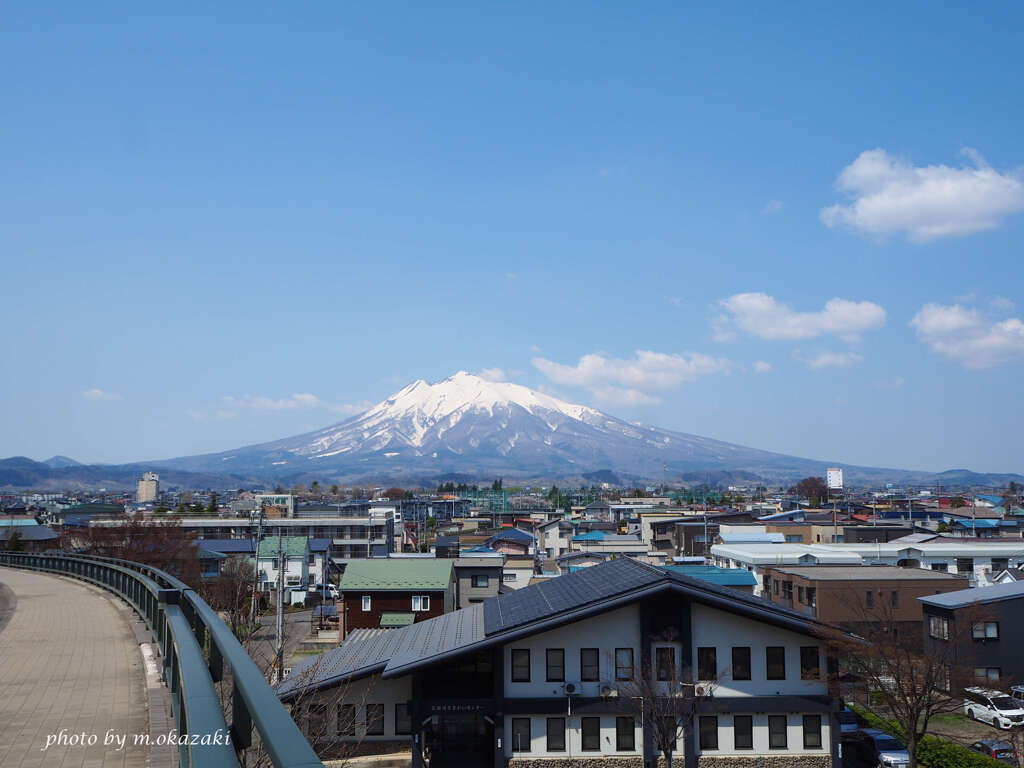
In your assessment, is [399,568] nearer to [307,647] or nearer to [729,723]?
[307,647]

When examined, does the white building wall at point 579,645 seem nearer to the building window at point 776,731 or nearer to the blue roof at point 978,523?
the building window at point 776,731

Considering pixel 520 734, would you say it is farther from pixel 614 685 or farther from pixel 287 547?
pixel 287 547

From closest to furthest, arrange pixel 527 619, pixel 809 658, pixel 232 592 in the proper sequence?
pixel 809 658 < pixel 527 619 < pixel 232 592

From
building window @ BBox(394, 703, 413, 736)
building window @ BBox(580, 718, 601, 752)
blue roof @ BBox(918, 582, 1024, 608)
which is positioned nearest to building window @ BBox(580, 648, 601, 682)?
building window @ BBox(580, 718, 601, 752)

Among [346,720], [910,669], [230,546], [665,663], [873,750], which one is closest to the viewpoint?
[346,720]

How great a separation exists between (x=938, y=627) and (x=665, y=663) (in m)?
11.5

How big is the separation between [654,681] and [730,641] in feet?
6.27

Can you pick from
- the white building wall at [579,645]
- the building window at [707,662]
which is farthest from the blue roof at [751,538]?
the white building wall at [579,645]

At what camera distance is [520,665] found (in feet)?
57.3

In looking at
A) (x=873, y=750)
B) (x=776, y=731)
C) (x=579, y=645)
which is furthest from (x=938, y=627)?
(x=579, y=645)

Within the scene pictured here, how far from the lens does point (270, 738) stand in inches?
76.5

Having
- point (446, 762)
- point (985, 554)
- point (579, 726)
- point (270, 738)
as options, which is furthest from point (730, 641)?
point (985, 554)

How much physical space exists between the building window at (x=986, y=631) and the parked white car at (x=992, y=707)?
221 cm

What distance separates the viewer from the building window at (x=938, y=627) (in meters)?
23.8
